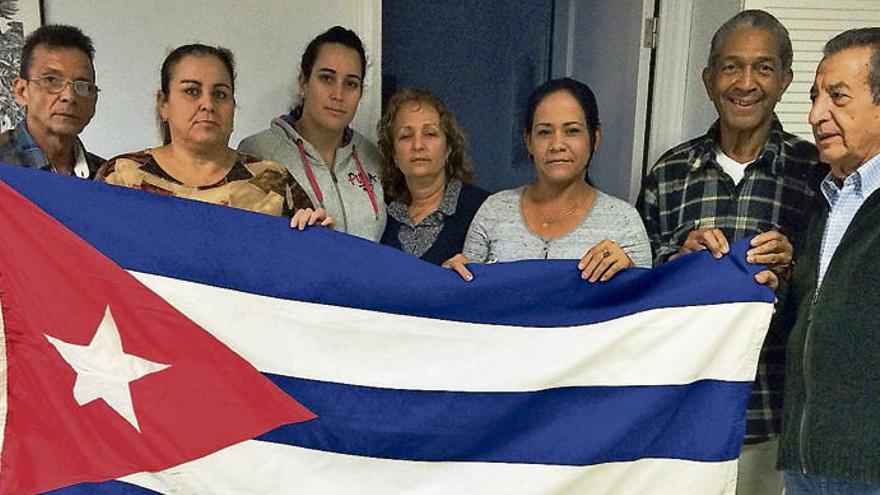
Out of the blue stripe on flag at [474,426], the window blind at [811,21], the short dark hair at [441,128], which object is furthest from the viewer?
the window blind at [811,21]

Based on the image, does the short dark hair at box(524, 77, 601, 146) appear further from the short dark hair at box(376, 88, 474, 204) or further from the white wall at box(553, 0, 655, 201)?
the white wall at box(553, 0, 655, 201)

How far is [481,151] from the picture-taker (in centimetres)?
340

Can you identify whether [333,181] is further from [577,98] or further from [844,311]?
[844,311]

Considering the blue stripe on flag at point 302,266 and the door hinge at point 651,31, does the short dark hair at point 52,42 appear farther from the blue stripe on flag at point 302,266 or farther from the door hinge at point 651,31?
the door hinge at point 651,31

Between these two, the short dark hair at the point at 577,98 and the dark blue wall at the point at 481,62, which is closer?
the short dark hair at the point at 577,98

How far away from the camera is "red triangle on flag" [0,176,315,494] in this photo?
1.60 meters

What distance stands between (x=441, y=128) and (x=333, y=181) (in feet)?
1.12

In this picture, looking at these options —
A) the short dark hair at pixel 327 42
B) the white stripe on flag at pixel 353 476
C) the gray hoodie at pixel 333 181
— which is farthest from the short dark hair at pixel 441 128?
the white stripe on flag at pixel 353 476

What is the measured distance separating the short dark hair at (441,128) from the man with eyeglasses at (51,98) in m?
0.80

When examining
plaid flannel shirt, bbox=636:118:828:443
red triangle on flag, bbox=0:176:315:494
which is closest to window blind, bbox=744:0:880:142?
plaid flannel shirt, bbox=636:118:828:443

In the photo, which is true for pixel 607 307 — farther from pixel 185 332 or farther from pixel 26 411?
pixel 26 411

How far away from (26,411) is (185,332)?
40 cm

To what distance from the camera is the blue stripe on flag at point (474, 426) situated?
158 cm

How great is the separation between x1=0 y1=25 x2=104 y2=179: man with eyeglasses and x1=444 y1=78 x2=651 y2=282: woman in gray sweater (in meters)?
1.08
